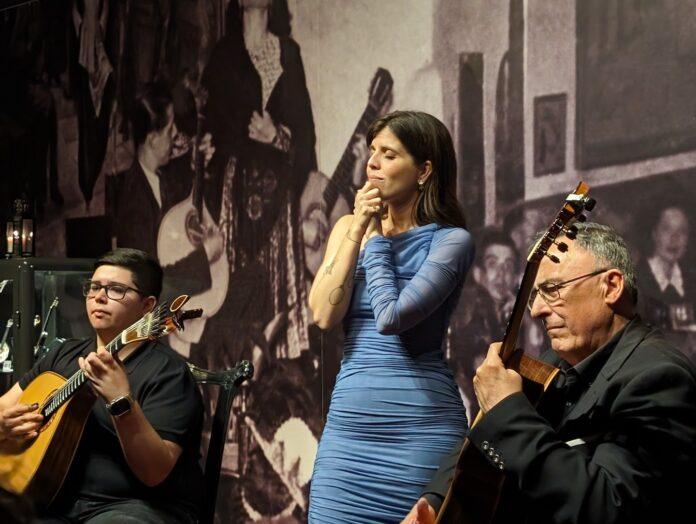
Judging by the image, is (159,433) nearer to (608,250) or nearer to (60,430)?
(60,430)

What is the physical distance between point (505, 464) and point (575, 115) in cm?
175

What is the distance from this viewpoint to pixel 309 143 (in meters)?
4.55

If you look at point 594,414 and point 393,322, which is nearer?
point 594,414

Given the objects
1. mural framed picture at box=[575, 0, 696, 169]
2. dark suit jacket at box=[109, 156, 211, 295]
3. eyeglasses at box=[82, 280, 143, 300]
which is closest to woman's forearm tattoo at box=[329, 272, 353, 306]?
eyeglasses at box=[82, 280, 143, 300]

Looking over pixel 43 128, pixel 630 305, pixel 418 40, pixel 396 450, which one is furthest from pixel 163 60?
pixel 630 305

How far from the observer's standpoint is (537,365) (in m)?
2.23

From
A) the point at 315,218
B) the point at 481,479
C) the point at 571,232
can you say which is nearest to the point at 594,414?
the point at 481,479

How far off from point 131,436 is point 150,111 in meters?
2.75

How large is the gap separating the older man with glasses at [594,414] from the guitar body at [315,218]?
7.09 ft

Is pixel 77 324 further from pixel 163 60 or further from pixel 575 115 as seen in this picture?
pixel 575 115

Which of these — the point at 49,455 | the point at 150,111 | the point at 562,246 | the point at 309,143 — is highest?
the point at 150,111

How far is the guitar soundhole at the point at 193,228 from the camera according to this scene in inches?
200

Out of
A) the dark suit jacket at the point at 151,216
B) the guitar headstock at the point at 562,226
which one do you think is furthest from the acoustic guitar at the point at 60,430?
the dark suit jacket at the point at 151,216

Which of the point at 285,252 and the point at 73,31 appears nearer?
the point at 285,252
